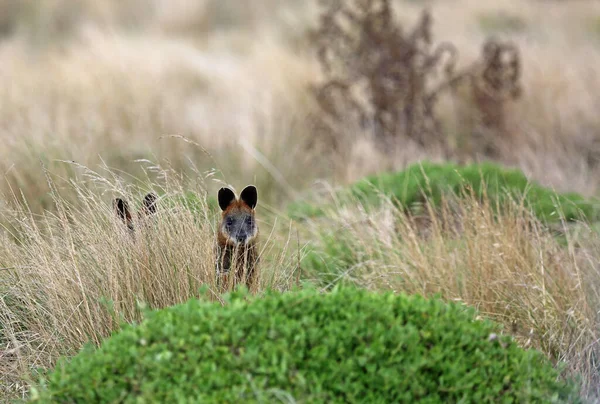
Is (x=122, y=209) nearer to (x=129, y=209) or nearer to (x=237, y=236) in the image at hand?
(x=129, y=209)

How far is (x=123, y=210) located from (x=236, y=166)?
4.92 m

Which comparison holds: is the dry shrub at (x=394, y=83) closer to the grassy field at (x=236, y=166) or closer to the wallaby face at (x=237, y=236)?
the grassy field at (x=236, y=166)

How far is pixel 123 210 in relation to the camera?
203 inches

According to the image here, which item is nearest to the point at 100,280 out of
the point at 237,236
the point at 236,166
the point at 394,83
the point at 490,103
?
the point at 237,236

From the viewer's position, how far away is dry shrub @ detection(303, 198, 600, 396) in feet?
16.4

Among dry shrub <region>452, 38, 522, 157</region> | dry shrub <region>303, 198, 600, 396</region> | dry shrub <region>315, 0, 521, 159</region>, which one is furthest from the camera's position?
dry shrub <region>452, 38, 522, 157</region>

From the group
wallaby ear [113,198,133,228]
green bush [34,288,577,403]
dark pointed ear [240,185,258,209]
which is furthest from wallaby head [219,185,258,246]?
green bush [34,288,577,403]

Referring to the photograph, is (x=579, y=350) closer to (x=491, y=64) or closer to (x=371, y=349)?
(x=371, y=349)

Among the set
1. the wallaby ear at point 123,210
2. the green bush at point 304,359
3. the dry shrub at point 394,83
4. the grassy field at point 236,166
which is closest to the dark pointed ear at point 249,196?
the grassy field at point 236,166

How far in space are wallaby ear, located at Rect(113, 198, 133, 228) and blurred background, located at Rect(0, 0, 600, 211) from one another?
8.56 ft

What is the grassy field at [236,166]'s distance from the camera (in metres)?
4.84

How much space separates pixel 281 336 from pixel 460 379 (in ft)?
2.62

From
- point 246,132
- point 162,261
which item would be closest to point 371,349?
point 162,261

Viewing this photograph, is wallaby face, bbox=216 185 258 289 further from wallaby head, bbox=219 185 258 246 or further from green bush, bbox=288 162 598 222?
green bush, bbox=288 162 598 222
